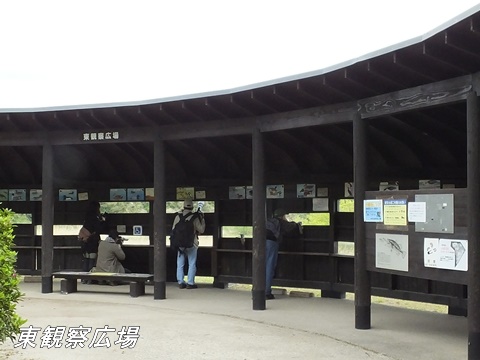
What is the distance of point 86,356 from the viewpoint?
7.06 metres

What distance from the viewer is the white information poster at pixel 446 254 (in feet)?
22.8

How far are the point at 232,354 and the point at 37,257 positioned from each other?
29.4 ft

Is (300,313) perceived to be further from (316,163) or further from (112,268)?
(112,268)

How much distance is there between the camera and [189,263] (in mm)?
13000

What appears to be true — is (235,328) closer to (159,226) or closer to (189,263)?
(159,226)

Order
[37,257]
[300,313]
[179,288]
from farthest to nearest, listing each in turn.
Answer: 1. [37,257]
2. [179,288]
3. [300,313]

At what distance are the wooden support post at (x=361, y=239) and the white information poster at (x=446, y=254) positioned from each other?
1.21 metres

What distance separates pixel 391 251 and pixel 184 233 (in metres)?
5.46

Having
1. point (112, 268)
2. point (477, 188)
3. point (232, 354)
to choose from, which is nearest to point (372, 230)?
point (477, 188)

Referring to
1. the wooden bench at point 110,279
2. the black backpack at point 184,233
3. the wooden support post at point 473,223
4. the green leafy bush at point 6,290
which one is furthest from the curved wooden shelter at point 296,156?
the green leafy bush at point 6,290

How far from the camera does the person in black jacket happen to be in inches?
546

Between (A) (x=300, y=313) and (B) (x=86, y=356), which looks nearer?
(B) (x=86, y=356)

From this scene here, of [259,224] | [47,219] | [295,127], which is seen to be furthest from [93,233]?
[295,127]

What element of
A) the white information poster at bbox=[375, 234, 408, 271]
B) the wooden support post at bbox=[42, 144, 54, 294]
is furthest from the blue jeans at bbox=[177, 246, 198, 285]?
the white information poster at bbox=[375, 234, 408, 271]
